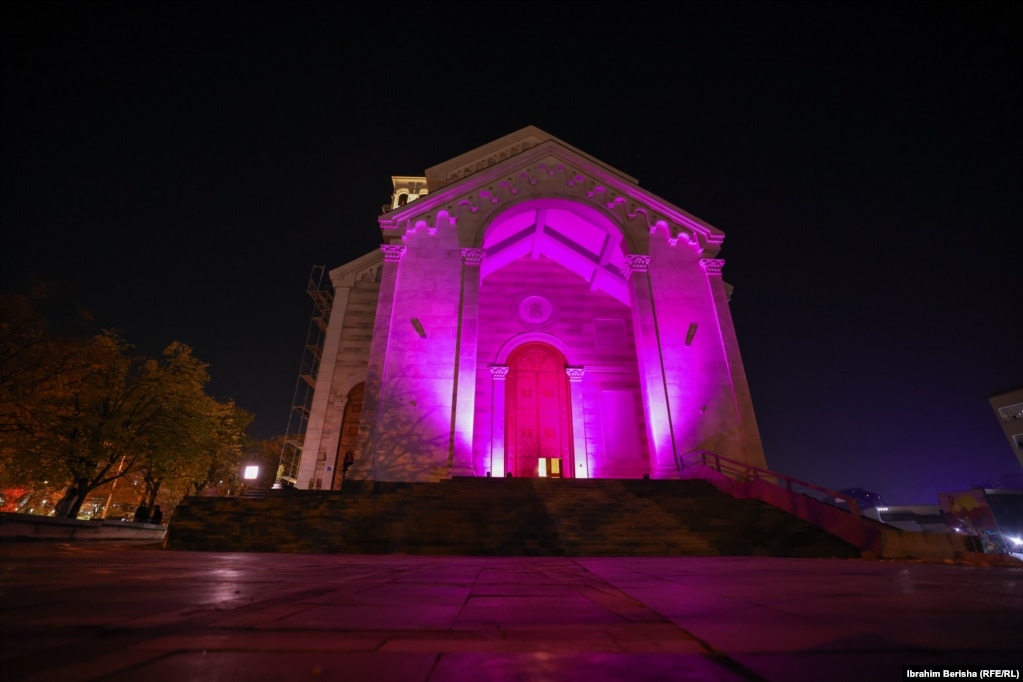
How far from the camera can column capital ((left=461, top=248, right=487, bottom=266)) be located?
53.2 feet

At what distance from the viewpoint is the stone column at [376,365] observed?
12984mm

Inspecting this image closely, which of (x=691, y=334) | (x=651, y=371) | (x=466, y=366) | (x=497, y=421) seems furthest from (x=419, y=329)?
(x=691, y=334)

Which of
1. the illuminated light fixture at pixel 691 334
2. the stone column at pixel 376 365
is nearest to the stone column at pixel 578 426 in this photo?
the illuminated light fixture at pixel 691 334

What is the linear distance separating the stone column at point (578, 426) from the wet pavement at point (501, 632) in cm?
1435

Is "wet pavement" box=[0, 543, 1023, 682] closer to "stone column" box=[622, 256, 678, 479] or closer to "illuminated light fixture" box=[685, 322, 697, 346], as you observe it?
"stone column" box=[622, 256, 678, 479]

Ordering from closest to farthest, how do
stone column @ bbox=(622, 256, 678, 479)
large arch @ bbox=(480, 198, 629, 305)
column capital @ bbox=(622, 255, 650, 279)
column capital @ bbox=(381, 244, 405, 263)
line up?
stone column @ bbox=(622, 256, 678, 479) < column capital @ bbox=(381, 244, 405, 263) < column capital @ bbox=(622, 255, 650, 279) < large arch @ bbox=(480, 198, 629, 305)

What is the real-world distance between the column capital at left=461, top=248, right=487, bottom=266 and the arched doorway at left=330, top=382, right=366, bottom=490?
652cm

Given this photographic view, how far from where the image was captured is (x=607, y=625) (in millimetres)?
1624

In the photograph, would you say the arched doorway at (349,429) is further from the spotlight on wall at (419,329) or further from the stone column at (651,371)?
the stone column at (651,371)

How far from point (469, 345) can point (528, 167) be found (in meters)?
8.59

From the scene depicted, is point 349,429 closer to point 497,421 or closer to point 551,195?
point 497,421

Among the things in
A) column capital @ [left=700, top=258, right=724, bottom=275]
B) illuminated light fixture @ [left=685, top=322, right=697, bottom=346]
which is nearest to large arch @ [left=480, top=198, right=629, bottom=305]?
column capital @ [left=700, top=258, right=724, bottom=275]

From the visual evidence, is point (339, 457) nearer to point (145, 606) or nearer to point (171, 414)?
point (171, 414)

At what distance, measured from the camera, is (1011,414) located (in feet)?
146
